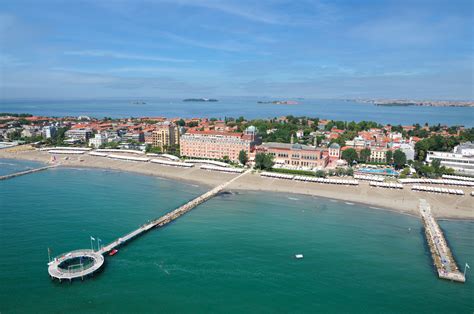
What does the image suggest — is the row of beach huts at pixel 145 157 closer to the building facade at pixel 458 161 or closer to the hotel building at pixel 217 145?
the hotel building at pixel 217 145

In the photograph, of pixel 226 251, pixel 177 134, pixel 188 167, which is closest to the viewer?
pixel 226 251

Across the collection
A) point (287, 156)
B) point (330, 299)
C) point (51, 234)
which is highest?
point (287, 156)

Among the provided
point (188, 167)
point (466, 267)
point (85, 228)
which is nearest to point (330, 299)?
point (466, 267)

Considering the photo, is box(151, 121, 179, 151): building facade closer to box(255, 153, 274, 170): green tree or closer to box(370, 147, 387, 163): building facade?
box(255, 153, 274, 170): green tree

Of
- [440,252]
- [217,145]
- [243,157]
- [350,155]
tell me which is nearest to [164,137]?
[217,145]

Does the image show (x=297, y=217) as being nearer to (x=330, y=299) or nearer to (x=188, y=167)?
(x=330, y=299)

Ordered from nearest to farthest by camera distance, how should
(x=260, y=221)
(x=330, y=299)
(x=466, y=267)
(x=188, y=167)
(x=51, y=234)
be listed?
(x=330, y=299) → (x=466, y=267) → (x=51, y=234) → (x=260, y=221) → (x=188, y=167)

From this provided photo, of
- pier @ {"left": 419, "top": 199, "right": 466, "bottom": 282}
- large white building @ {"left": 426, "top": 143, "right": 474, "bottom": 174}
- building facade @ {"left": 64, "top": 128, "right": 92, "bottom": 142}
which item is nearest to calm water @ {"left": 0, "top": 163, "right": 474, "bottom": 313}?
pier @ {"left": 419, "top": 199, "right": 466, "bottom": 282}

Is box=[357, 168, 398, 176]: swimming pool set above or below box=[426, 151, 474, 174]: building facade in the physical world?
below
